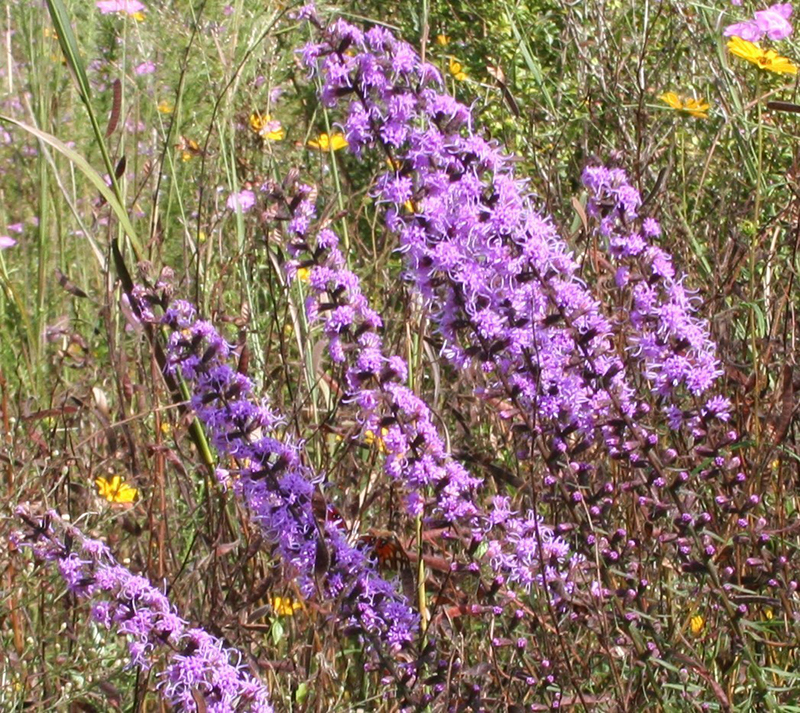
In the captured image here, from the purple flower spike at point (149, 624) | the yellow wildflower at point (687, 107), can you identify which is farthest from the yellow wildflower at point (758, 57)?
the purple flower spike at point (149, 624)

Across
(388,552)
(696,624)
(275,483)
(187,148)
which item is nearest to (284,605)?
(388,552)

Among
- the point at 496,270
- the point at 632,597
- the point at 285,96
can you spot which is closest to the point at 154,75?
the point at 285,96

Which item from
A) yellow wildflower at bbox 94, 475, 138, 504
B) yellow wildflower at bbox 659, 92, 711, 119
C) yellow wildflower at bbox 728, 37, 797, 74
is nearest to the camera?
yellow wildflower at bbox 94, 475, 138, 504

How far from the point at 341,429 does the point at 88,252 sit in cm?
155

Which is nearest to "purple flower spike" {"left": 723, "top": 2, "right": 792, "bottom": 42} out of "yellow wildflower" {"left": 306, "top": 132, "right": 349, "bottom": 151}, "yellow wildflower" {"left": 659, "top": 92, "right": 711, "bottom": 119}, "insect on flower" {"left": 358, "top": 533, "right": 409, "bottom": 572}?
"yellow wildflower" {"left": 659, "top": 92, "right": 711, "bottom": 119}

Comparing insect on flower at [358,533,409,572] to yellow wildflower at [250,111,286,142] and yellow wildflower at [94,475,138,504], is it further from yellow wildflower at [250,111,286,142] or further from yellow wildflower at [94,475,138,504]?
yellow wildflower at [250,111,286,142]

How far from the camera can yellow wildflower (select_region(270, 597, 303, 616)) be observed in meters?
2.04

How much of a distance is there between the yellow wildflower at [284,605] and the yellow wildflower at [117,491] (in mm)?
330

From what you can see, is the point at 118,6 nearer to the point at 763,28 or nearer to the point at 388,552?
the point at 763,28

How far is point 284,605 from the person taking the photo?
2.03m

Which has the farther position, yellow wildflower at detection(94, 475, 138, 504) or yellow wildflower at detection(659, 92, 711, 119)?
yellow wildflower at detection(659, 92, 711, 119)

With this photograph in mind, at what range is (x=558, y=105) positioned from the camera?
3.65 meters

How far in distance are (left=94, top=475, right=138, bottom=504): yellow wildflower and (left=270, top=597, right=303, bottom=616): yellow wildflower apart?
0.33m

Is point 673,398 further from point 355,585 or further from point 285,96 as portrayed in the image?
point 285,96
